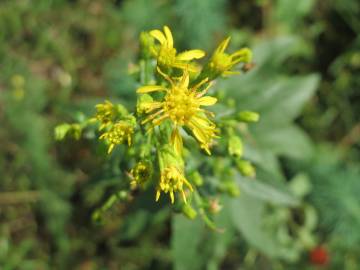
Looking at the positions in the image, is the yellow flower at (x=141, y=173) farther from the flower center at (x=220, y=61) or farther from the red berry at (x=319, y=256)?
the red berry at (x=319, y=256)

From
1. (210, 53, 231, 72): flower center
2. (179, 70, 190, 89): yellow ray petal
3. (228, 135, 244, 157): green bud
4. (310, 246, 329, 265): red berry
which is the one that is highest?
(210, 53, 231, 72): flower center

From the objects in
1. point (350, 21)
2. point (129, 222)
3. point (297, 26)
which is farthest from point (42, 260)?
point (350, 21)

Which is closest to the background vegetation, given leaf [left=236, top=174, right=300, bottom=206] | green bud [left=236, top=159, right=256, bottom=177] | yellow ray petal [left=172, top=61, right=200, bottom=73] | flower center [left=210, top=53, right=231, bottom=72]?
leaf [left=236, top=174, right=300, bottom=206]

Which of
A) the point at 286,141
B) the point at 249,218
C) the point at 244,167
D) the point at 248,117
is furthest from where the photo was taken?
the point at 286,141

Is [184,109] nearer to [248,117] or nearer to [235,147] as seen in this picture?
[235,147]

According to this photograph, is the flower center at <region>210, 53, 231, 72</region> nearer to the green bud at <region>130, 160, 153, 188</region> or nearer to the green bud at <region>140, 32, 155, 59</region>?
the green bud at <region>140, 32, 155, 59</region>

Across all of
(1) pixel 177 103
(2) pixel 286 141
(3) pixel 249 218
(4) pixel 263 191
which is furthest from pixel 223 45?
(2) pixel 286 141
